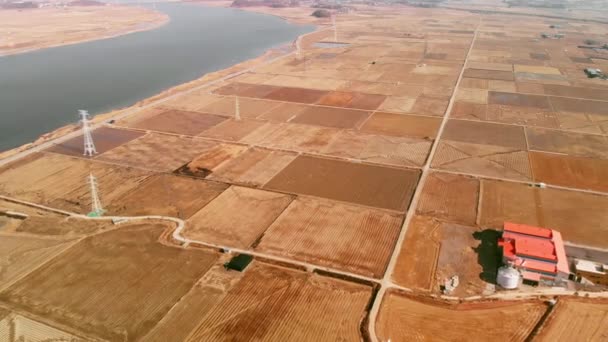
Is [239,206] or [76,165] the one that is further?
[76,165]

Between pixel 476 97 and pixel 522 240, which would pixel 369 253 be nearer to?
pixel 522 240

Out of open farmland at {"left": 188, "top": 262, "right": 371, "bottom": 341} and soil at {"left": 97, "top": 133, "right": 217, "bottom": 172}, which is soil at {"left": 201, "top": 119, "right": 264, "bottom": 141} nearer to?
soil at {"left": 97, "top": 133, "right": 217, "bottom": 172}

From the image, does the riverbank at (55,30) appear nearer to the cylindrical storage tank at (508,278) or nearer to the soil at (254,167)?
the soil at (254,167)

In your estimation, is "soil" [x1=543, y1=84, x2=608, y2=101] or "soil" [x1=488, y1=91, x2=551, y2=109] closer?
"soil" [x1=488, y1=91, x2=551, y2=109]

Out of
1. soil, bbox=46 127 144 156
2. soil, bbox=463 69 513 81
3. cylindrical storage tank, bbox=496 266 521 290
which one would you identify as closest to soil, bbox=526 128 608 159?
cylindrical storage tank, bbox=496 266 521 290

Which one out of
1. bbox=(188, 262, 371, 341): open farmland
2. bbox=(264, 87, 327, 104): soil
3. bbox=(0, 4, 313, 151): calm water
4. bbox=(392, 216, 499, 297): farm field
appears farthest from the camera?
bbox=(264, 87, 327, 104): soil

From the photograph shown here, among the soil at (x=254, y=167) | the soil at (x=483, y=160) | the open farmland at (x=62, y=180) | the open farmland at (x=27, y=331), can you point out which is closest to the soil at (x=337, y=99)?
the soil at (x=483, y=160)

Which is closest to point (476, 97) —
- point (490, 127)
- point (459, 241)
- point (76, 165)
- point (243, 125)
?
point (490, 127)
